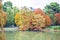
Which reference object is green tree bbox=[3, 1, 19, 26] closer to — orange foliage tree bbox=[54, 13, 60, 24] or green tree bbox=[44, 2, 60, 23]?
green tree bbox=[44, 2, 60, 23]

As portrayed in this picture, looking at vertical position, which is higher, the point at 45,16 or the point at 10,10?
the point at 10,10

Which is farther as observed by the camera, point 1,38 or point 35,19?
point 35,19

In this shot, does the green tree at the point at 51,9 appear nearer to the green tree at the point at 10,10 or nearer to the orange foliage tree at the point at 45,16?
the orange foliage tree at the point at 45,16

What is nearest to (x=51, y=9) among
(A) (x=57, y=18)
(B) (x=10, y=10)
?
(A) (x=57, y=18)

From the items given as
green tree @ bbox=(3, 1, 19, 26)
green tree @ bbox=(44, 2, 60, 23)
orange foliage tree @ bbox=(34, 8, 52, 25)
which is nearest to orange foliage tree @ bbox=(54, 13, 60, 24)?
green tree @ bbox=(44, 2, 60, 23)

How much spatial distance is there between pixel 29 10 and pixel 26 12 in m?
0.50

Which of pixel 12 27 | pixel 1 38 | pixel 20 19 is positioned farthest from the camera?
pixel 20 19

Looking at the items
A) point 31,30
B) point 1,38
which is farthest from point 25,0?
point 1,38

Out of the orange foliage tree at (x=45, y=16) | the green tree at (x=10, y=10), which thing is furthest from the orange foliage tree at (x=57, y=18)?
the green tree at (x=10, y=10)

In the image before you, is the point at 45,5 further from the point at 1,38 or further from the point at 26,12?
the point at 1,38

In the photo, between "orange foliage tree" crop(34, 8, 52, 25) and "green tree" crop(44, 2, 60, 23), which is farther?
"green tree" crop(44, 2, 60, 23)

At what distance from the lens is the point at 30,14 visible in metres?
18.9

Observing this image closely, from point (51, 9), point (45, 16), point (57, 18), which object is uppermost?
point (51, 9)

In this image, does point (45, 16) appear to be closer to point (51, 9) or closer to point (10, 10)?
point (51, 9)
